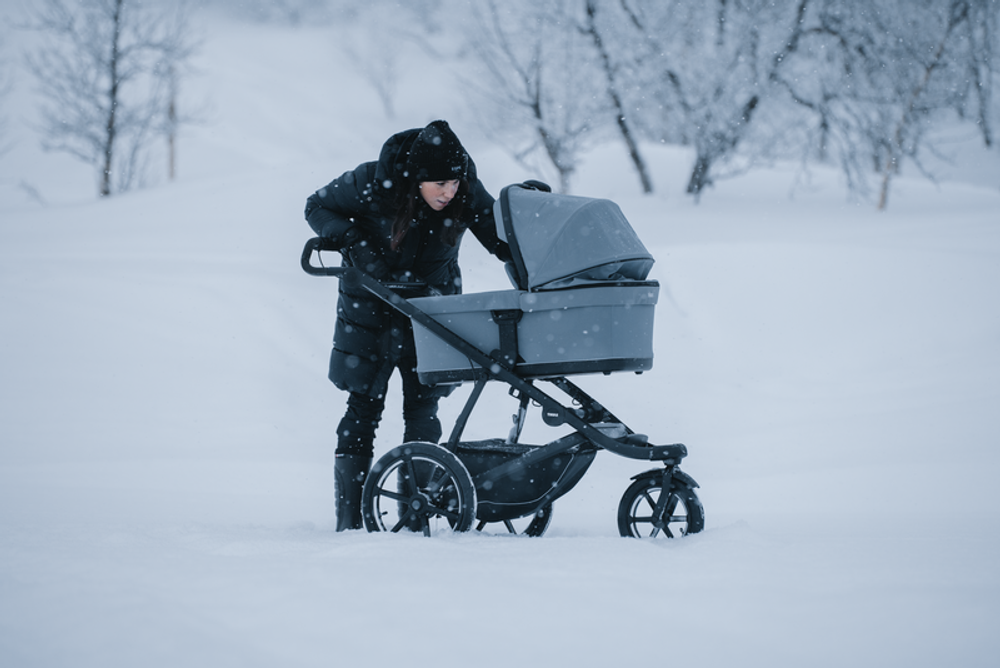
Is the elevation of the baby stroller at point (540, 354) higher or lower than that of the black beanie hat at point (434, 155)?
lower

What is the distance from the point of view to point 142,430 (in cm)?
400

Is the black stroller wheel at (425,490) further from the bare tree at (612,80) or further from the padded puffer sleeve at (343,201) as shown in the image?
the bare tree at (612,80)

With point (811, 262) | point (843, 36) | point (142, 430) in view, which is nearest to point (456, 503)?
point (142, 430)

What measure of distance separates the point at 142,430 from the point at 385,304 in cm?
212

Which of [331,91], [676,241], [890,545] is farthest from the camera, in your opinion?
[331,91]

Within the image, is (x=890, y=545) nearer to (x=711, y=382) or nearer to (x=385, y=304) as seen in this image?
(x=385, y=304)

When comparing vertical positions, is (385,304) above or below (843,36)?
below

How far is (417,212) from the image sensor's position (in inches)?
102

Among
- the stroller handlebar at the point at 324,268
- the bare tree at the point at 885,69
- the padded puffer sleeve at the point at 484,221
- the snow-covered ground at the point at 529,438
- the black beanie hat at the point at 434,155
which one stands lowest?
the snow-covered ground at the point at 529,438

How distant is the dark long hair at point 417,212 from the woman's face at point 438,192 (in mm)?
28

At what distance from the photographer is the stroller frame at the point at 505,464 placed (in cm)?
231

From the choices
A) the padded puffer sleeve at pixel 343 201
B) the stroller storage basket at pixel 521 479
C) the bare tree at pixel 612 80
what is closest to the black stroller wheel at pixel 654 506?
the stroller storage basket at pixel 521 479

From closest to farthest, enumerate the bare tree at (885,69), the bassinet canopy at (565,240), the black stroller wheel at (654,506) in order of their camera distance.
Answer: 1. the bassinet canopy at (565,240)
2. the black stroller wheel at (654,506)
3. the bare tree at (885,69)

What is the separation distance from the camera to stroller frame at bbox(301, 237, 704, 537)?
2.31 meters
